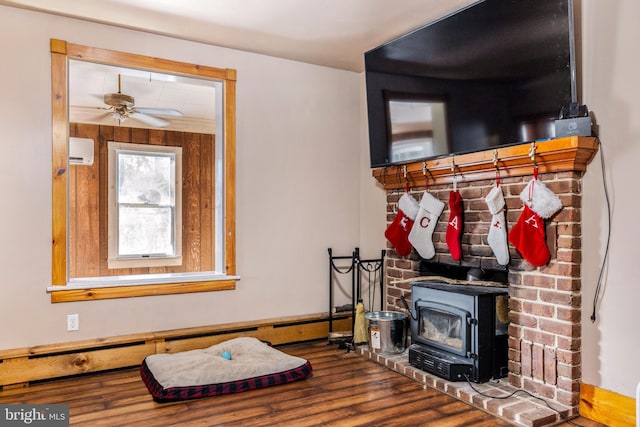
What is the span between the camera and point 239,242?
3.71 meters

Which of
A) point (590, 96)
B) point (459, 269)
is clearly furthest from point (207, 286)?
point (590, 96)

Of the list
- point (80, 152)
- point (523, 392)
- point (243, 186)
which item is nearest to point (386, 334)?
point (523, 392)

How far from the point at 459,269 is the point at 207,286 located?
186 cm

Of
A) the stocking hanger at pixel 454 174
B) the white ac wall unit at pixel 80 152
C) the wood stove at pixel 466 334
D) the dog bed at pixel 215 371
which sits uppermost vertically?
the white ac wall unit at pixel 80 152

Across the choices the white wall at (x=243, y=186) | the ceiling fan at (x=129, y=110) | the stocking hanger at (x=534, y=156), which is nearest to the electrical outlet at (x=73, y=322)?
the white wall at (x=243, y=186)

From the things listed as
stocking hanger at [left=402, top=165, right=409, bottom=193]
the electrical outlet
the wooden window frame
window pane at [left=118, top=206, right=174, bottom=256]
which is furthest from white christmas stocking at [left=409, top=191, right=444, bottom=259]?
window pane at [left=118, top=206, right=174, bottom=256]

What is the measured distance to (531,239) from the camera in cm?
258

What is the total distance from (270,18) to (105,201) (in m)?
3.32

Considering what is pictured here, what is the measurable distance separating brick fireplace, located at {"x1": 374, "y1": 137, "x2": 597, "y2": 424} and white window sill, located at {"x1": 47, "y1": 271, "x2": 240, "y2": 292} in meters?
1.84

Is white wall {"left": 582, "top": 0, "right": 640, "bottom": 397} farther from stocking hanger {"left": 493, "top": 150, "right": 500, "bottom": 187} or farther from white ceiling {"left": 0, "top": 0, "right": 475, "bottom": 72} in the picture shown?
white ceiling {"left": 0, "top": 0, "right": 475, "bottom": 72}

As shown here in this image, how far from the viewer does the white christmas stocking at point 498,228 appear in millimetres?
2783

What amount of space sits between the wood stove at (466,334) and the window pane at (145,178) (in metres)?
3.72

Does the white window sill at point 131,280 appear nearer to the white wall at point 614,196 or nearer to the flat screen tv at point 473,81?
the flat screen tv at point 473,81

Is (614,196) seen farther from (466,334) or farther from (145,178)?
(145,178)
